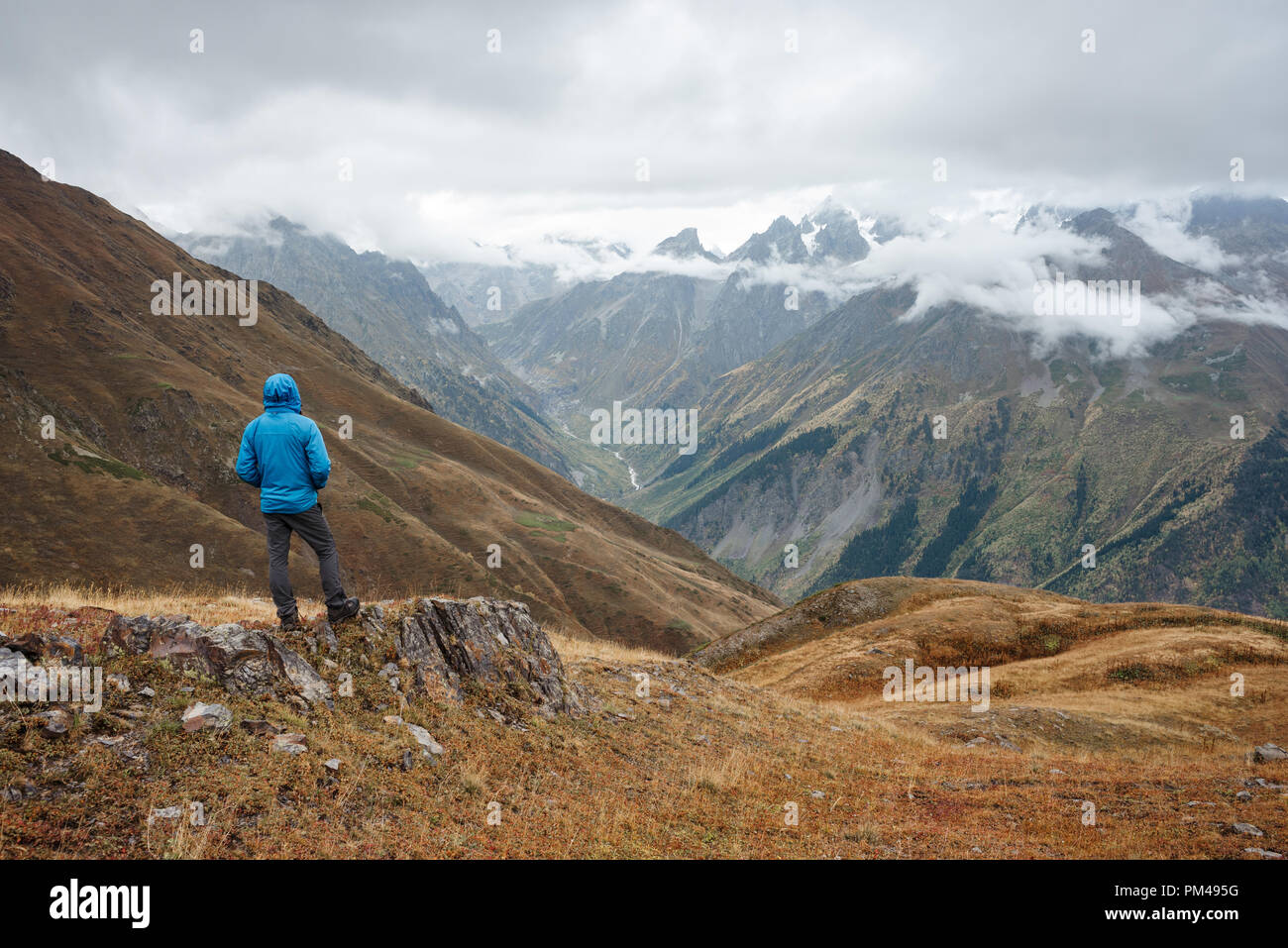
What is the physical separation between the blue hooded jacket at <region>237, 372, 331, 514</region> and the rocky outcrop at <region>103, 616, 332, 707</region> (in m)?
2.31

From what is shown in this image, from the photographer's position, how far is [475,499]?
4988 inches

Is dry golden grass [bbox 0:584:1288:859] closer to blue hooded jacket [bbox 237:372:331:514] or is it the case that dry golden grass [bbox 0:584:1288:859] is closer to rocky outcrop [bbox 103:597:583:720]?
rocky outcrop [bbox 103:597:583:720]

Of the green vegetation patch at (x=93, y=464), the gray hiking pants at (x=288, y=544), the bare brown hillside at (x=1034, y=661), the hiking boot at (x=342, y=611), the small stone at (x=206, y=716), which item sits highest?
the green vegetation patch at (x=93, y=464)

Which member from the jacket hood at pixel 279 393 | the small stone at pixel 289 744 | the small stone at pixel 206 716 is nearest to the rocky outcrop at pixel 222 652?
the small stone at pixel 206 716

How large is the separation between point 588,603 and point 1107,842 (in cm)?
10198

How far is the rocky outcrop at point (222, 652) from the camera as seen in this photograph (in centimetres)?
1101

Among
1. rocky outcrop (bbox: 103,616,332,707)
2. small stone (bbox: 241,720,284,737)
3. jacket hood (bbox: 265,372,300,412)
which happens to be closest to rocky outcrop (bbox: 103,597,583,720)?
rocky outcrop (bbox: 103,616,332,707)

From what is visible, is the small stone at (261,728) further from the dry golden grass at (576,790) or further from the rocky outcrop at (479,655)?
the rocky outcrop at (479,655)

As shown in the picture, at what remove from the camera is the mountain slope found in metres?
70.4

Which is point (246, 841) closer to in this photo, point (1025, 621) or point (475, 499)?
point (1025, 621)

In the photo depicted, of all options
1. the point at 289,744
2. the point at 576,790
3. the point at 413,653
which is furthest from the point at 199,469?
the point at 576,790

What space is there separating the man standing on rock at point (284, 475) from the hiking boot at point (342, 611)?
30.3 inches

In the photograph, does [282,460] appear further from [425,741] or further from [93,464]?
[93,464]

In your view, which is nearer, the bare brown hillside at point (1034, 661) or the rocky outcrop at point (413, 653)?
the rocky outcrop at point (413, 653)
